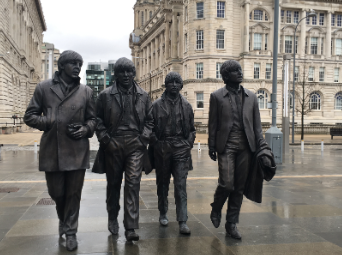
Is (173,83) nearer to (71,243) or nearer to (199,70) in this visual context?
(71,243)

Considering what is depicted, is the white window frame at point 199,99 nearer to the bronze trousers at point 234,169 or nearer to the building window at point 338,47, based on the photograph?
the building window at point 338,47

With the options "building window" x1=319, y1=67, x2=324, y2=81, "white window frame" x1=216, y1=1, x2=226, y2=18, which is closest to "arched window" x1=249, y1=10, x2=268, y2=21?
"white window frame" x1=216, y1=1, x2=226, y2=18

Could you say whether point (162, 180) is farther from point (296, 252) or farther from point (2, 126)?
point (2, 126)

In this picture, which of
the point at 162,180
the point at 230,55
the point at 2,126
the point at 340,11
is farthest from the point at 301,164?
the point at 340,11

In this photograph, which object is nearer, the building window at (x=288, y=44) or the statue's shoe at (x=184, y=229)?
the statue's shoe at (x=184, y=229)

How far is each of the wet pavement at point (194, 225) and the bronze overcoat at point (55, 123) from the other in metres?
0.99

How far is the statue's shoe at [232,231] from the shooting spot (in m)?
4.84

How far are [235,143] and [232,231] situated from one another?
1109 mm

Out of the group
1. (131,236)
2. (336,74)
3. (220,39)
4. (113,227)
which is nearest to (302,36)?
(336,74)

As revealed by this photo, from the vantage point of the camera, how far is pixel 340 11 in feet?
173

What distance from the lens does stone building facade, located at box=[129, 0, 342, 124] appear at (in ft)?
157

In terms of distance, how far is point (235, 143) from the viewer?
4871 millimetres

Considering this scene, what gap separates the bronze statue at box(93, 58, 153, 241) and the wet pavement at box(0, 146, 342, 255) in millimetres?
438

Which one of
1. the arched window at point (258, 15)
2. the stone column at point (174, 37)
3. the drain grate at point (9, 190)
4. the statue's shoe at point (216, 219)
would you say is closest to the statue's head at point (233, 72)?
the statue's shoe at point (216, 219)
